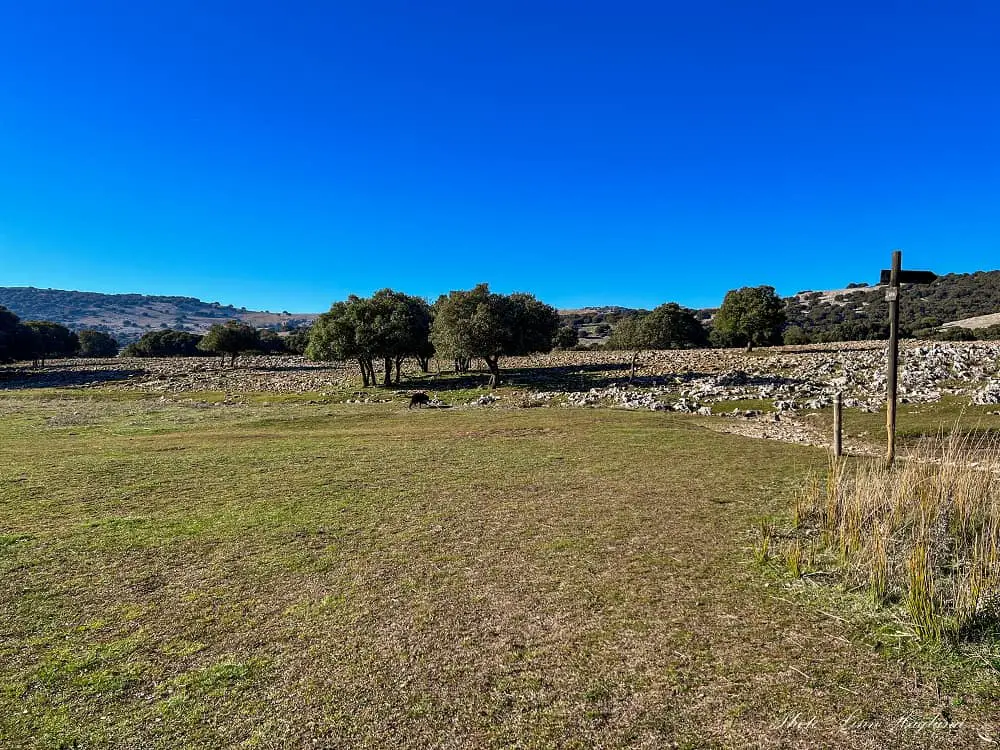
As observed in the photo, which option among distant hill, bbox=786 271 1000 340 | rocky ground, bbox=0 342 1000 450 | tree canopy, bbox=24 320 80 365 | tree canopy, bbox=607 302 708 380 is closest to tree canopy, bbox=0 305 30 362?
tree canopy, bbox=24 320 80 365

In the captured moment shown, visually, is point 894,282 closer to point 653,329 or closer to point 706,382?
point 706,382

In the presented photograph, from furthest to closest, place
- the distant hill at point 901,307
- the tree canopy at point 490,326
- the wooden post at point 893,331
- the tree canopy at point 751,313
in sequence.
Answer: the distant hill at point 901,307
the tree canopy at point 751,313
the tree canopy at point 490,326
the wooden post at point 893,331

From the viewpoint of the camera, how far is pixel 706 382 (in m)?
34.1

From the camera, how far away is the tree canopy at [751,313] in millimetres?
53562

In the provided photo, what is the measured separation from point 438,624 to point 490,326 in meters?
33.6

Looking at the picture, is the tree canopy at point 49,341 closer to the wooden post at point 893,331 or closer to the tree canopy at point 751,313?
the tree canopy at point 751,313

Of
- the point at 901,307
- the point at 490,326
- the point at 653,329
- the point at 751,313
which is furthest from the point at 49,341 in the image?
the point at 901,307

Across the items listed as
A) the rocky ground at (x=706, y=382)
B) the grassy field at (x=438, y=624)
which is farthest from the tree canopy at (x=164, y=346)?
the grassy field at (x=438, y=624)

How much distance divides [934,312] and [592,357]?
6553 centimetres

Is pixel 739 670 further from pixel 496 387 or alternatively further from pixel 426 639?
pixel 496 387

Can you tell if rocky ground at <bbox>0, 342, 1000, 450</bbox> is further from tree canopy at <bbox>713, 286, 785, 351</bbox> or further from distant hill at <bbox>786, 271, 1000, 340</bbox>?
distant hill at <bbox>786, 271, 1000, 340</bbox>

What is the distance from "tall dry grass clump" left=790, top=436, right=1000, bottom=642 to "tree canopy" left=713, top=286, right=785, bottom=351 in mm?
48944

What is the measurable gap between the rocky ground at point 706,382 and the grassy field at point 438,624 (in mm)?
13332

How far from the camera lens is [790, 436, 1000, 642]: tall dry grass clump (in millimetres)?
5309
